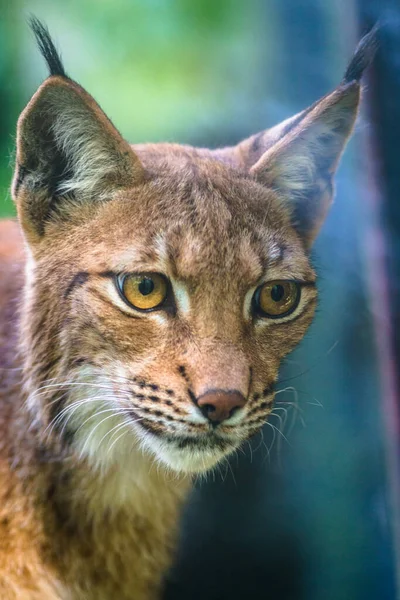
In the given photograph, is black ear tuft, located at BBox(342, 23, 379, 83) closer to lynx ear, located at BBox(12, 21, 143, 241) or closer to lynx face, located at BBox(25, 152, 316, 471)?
lynx face, located at BBox(25, 152, 316, 471)

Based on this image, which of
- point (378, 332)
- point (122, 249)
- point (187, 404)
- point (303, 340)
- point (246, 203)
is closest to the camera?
point (187, 404)

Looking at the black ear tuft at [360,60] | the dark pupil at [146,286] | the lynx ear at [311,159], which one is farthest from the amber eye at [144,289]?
the black ear tuft at [360,60]

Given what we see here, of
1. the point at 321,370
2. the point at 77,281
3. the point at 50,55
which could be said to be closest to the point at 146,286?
the point at 77,281

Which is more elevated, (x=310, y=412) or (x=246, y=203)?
(x=246, y=203)

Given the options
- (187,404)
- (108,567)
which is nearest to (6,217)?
(187,404)

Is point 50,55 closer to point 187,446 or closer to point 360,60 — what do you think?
point 360,60

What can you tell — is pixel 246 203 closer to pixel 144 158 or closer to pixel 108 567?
pixel 144 158

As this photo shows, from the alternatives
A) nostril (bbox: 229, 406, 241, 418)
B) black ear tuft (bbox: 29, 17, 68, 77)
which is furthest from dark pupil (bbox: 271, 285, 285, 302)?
black ear tuft (bbox: 29, 17, 68, 77)
